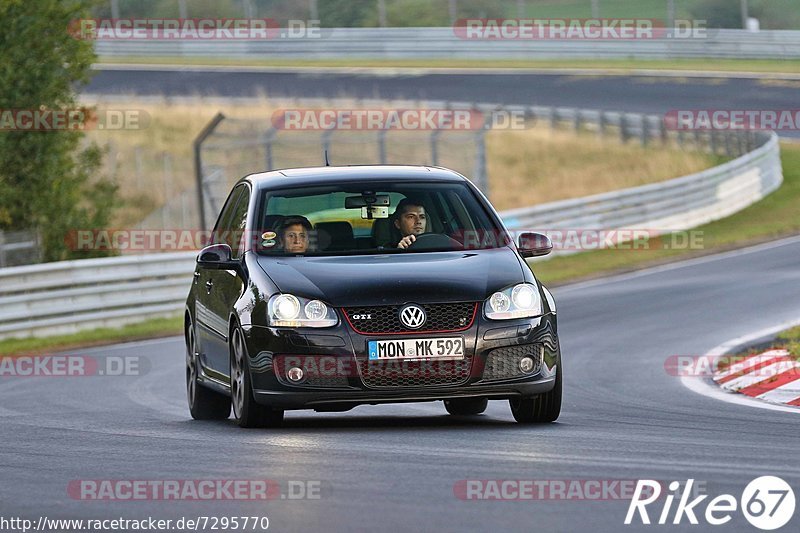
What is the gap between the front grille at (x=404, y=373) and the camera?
9.27m

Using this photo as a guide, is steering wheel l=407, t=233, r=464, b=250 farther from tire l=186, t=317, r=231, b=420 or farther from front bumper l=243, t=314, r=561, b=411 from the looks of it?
tire l=186, t=317, r=231, b=420

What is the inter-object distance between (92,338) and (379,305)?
11937 millimetres

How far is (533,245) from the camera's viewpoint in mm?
10375

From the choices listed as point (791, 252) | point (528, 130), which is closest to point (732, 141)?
point (528, 130)

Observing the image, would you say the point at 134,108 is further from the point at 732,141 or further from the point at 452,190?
the point at 452,190

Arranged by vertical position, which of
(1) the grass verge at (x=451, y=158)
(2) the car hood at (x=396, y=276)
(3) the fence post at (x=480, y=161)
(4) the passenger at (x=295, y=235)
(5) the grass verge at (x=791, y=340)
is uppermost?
(4) the passenger at (x=295, y=235)

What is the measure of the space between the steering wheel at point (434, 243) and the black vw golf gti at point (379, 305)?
1 cm
